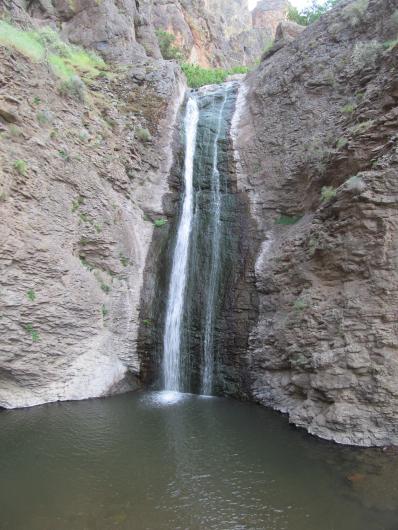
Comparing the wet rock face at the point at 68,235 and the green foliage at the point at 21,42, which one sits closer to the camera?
the wet rock face at the point at 68,235

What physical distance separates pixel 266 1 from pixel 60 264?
67112 millimetres

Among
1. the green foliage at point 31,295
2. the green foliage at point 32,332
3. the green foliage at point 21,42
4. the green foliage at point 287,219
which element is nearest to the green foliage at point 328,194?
the green foliage at point 287,219

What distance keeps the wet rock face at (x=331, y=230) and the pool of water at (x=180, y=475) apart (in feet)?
3.74

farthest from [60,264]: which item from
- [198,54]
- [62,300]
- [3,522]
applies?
[198,54]

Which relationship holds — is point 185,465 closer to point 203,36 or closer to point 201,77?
point 201,77

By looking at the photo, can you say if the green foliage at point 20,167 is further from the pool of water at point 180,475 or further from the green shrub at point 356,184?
the green shrub at point 356,184

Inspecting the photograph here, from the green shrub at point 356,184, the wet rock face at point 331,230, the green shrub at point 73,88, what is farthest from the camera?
the green shrub at point 73,88

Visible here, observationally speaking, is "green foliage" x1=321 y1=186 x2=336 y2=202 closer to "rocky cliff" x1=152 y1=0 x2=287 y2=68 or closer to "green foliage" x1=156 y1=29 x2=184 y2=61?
"green foliage" x1=156 y1=29 x2=184 y2=61

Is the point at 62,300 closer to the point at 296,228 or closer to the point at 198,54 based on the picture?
the point at 296,228

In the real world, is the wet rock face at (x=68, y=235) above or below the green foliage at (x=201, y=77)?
below

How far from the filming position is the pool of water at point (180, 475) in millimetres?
5605

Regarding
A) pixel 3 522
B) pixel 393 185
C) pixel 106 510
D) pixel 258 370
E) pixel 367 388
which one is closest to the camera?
pixel 3 522

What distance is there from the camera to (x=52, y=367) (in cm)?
1055

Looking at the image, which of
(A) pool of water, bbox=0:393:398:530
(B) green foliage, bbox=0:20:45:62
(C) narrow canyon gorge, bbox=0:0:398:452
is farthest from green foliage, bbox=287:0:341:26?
(A) pool of water, bbox=0:393:398:530
